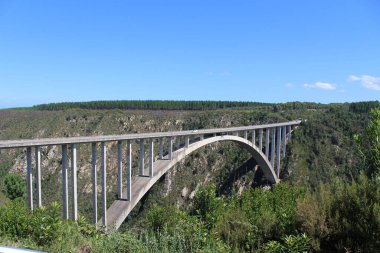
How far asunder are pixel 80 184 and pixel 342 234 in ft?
138

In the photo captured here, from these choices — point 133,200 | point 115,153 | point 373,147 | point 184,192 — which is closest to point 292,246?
point 373,147

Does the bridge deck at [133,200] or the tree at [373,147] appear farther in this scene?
the bridge deck at [133,200]

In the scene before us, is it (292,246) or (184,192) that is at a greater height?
(292,246)

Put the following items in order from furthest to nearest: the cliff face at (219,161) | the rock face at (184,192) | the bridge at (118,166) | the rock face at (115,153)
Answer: the rock face at (184,192) < the cliff face at (219,161) < the rock face at (115,153) < the bridge at (118,166)

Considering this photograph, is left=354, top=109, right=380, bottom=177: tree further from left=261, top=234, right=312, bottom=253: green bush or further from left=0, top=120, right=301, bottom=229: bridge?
left=0, top=120, right=301, bottom=229: bridge

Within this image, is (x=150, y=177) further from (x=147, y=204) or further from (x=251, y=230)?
(x=147, y=204)

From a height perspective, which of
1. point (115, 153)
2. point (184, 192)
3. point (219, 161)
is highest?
point (115, 153)

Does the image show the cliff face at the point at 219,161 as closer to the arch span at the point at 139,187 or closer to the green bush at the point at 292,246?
the arch span at the point at 139,187

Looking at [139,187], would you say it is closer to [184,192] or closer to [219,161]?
[184,192]

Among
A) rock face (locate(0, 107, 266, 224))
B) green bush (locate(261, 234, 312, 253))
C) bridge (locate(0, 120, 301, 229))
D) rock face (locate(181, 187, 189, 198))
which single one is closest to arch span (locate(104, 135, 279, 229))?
bridge (locate(0, 120, 301, 229))

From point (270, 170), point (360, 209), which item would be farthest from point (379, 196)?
point (270, 170)

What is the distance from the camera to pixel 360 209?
645cm

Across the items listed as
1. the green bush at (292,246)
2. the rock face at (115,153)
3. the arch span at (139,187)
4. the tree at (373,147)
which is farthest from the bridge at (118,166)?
the rock face at (115,153)

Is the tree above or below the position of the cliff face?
above
